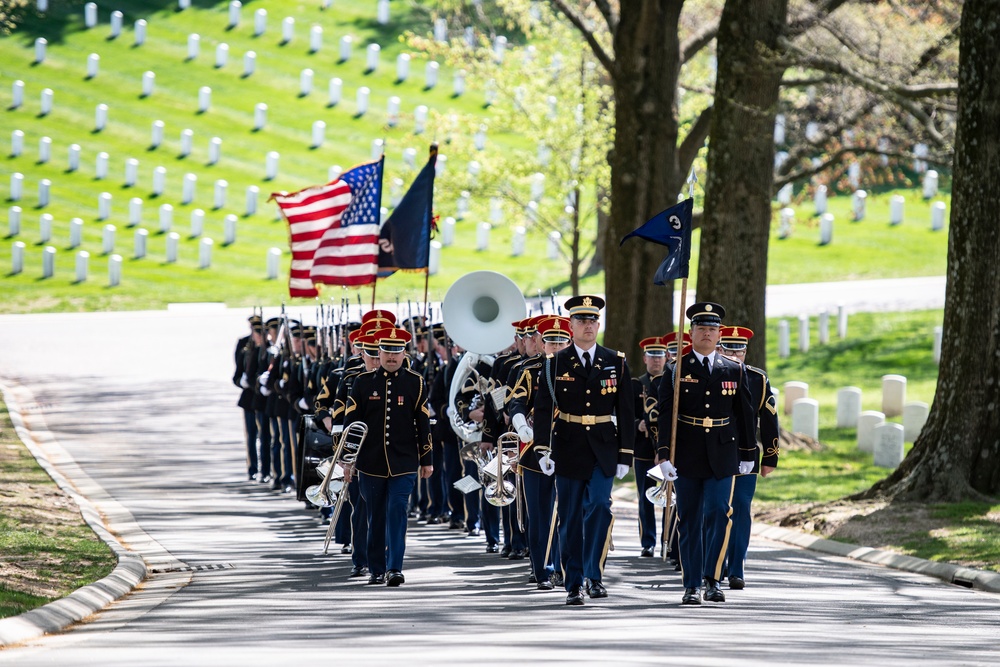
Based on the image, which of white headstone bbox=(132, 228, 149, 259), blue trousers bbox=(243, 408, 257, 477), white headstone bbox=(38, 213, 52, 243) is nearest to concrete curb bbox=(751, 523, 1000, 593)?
blue trousers bbox=(243, 408, 257, 477)

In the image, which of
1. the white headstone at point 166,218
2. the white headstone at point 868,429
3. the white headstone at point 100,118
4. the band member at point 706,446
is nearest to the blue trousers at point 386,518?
the band member at point 706,446

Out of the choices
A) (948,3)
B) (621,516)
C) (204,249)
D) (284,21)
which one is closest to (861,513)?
(621,516)

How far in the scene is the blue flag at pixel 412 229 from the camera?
1705cm

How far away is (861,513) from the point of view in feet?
51.1

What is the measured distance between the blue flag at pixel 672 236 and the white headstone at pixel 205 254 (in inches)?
1128

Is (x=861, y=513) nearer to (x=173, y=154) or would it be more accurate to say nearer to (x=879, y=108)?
(x=879, y=108)

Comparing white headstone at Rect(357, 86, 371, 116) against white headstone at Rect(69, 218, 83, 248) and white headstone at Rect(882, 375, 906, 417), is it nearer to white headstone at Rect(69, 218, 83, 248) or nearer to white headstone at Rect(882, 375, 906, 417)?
white headstone at Rect(69, 218, 83, 248)

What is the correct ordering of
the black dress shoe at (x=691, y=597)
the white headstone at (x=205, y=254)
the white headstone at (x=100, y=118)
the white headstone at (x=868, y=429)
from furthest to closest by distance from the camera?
1. the white headstone at (x=100, y=118)
2. the white headstone at (x=205, y=254)
3. the white headstone at (x=868, y=429)
4. the black dress shoe at (x=691, y=597)

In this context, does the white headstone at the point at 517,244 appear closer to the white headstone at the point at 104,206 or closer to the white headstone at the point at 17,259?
the white headstone at the point at 104,206

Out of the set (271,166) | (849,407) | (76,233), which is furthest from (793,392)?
(271,166)

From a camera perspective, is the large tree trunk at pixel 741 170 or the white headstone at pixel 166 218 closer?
the large tree trunk at pixel 741 170

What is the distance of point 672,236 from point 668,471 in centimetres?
209

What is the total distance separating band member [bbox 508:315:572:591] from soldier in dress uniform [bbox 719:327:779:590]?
1.25 m

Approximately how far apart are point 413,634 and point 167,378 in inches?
836
